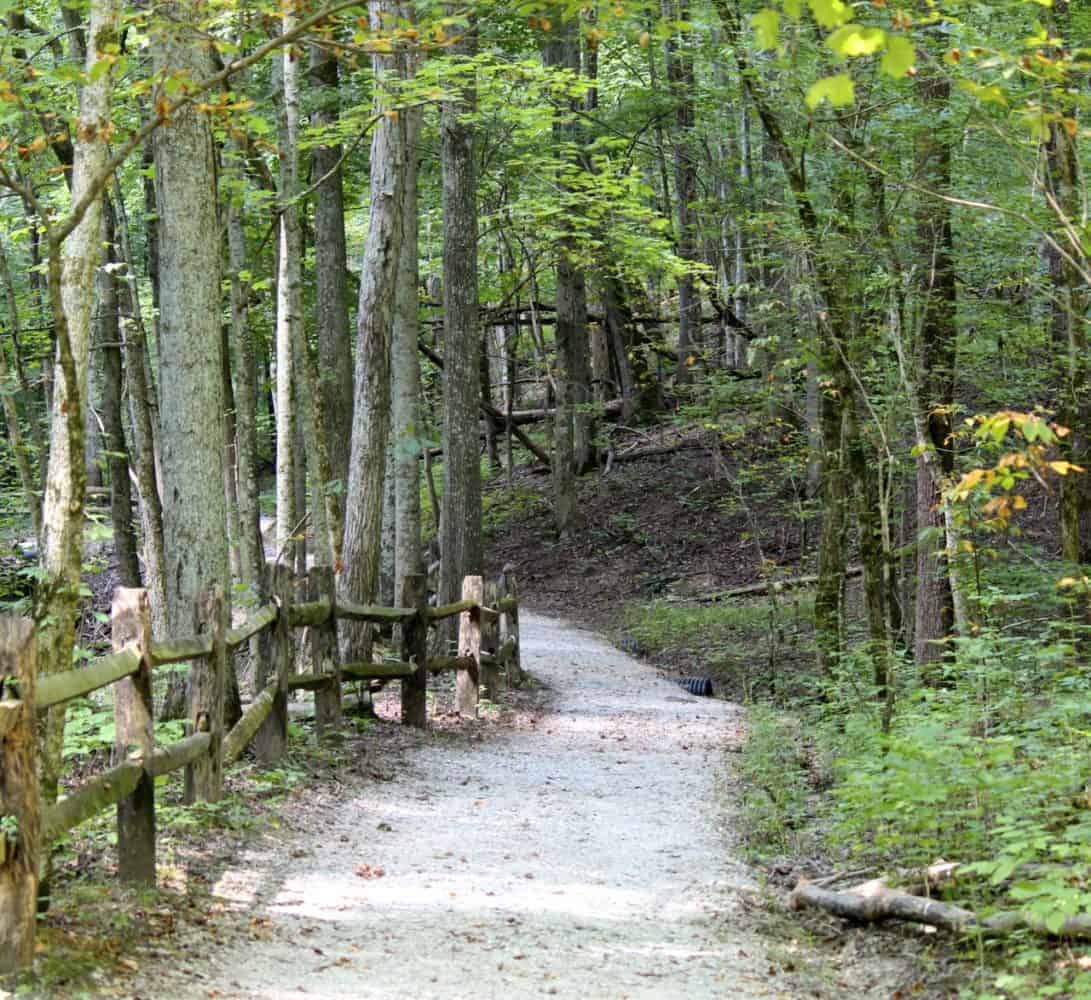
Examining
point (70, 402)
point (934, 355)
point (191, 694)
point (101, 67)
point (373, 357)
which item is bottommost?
point (191, 694)

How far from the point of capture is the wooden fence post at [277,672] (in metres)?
8.20

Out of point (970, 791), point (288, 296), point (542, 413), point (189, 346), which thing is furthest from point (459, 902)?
point (542, 413)

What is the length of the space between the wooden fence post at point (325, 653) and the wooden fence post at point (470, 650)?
2645 millimetres

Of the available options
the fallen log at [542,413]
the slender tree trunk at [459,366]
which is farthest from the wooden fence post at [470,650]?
the fallen log at [542,413]

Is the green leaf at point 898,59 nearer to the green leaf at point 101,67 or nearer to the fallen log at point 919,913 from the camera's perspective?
the fallen log at point 919,913

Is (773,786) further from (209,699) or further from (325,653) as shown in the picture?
(209,699)

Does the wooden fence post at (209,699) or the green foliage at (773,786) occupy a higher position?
the wooden fence post at (209,699)

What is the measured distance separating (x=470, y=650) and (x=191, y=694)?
557cm

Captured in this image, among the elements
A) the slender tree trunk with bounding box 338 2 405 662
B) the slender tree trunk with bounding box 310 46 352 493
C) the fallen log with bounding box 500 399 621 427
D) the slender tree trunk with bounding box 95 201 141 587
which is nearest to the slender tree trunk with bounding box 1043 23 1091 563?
the slender tree trunk with bounding box 338 2 405 662

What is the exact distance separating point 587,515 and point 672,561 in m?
3.54

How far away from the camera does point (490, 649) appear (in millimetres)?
13117

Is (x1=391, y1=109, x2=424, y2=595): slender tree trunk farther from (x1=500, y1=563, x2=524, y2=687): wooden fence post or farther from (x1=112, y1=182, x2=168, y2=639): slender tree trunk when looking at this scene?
(x1=112, y1=182, x2=168, y2=639): slender tree trunk

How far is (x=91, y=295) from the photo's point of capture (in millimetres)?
6746

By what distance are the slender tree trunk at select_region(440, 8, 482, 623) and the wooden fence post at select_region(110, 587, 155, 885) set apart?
938 cm
